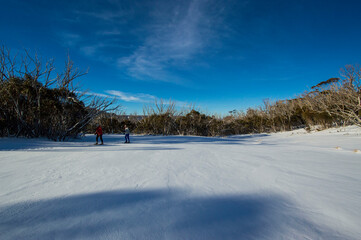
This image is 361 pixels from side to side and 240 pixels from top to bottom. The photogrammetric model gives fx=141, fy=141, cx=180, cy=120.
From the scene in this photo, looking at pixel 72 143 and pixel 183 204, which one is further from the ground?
pixel 72 143

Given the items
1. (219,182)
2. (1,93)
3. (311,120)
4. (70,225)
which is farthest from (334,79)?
(1,93)

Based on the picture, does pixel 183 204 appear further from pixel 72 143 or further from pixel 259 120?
pixel 259 120

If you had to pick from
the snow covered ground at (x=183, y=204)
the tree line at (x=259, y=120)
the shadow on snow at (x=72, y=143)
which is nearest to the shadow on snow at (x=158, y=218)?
the snow covered ground at (x=183, y=204)

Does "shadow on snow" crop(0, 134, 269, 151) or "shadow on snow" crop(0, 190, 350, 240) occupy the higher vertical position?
"shadow on snow" crop(0, 134, 269, 151)

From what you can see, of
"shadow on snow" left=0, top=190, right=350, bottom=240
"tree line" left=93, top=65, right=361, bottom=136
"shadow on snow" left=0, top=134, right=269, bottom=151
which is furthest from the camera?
"tree line" left=93, top=65, right=361, bottom=136

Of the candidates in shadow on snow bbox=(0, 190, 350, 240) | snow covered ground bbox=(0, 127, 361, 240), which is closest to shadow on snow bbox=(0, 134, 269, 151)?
snow covered ground bbox=(0, 127, 361, 240)

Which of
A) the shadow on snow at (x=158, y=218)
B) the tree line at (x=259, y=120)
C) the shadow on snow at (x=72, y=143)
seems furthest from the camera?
the tree line at (x=259, y=120)

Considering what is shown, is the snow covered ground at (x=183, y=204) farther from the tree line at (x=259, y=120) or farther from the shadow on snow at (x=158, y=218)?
the tree line at (x=259, y=120)

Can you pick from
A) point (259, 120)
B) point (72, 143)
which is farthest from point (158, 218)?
point (259, 120)

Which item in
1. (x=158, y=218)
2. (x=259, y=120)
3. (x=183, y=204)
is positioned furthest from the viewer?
(x=259, y=120)

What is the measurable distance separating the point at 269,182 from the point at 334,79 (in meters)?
19.6

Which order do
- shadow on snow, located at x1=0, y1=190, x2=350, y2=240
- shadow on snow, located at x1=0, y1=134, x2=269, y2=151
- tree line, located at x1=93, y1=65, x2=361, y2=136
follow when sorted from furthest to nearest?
tree line, located at x1=93, y1=65, x2=361, y2=136, shadow on snow, located at x1=0, y1=134, x2=269, y2=151, shadow on snow, located at x1=0, y1=190, x2=350, y2=240

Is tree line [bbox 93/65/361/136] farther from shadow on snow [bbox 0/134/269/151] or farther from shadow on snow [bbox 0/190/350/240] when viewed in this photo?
shadow on snow [bbox 0/190/350/240]

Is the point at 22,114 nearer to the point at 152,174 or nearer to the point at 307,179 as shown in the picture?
the point at 152,174
